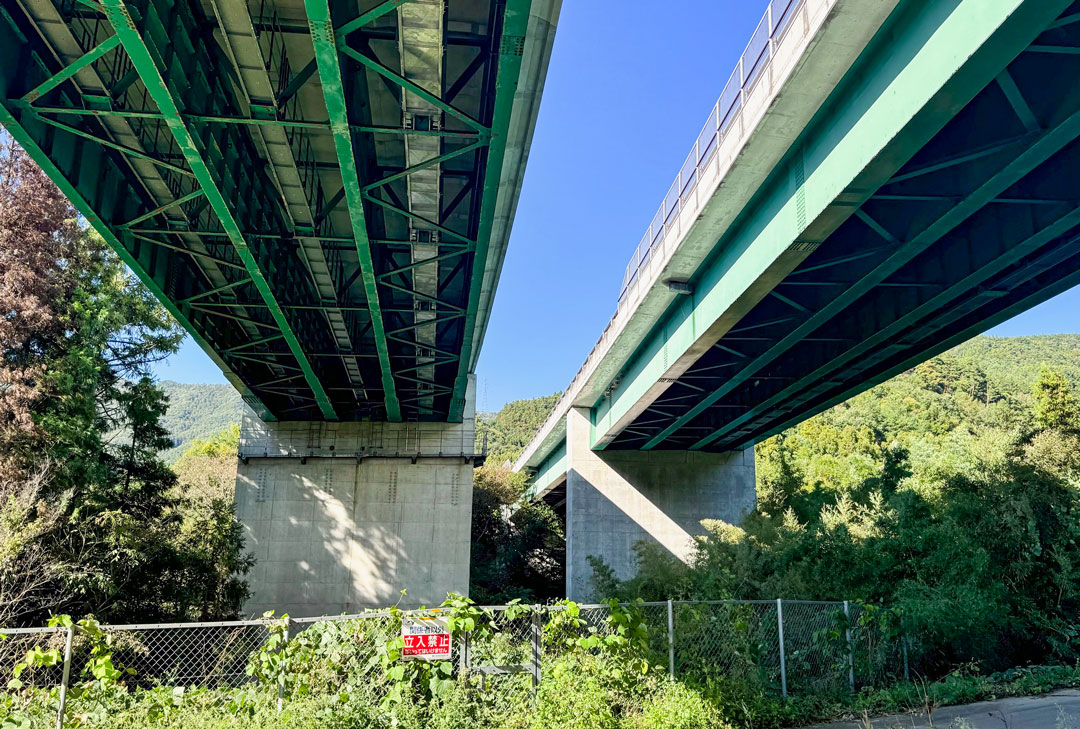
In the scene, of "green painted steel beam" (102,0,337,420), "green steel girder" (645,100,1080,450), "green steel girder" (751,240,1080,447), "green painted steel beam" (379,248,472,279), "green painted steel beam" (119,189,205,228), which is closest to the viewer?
"green painted steel beam" (102,0,337,420)

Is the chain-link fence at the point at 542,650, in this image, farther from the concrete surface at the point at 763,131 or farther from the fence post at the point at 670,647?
the concrete surface at the point at 763,131

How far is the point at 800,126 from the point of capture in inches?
419

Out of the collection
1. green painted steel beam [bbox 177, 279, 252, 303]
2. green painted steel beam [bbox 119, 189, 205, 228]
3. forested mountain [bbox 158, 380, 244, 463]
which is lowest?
green painted steel beam [bbox 177, 279, 252, 303]

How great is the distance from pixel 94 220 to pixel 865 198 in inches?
476

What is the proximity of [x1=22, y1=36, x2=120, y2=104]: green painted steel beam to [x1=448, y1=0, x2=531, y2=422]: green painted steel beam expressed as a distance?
4.30 meters

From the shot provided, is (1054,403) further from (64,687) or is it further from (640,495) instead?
(64,687)

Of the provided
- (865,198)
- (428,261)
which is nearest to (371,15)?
(865,198)

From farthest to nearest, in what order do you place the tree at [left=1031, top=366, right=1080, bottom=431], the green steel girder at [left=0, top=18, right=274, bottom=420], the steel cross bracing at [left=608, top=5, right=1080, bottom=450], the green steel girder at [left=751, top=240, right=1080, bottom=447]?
the tree at [left=1031, top=366, right=1080, bottom=431] → the green steel girder at [left=751, top=240, right=1080, bottom=447] → the green steel girder at [left=0, top=18, right=274, bottom=420] → the steel cross bracing at [left=608, top=5, right=1080, bottom=450]

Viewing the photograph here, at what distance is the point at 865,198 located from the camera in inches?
395

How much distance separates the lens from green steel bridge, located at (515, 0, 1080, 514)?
8.23 m

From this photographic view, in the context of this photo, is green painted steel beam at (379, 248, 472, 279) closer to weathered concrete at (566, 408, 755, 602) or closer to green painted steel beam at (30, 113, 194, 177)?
green painted steel beam at (30, 113, 194, 177)

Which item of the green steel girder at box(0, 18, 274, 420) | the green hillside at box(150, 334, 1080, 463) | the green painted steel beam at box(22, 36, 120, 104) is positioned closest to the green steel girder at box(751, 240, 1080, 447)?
the green painted steel beam at box(22, 36, 120, 104)

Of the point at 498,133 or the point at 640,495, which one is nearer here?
the point at 498,133

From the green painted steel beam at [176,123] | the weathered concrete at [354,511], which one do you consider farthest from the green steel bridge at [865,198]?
the weathered concrete at [354,511]
